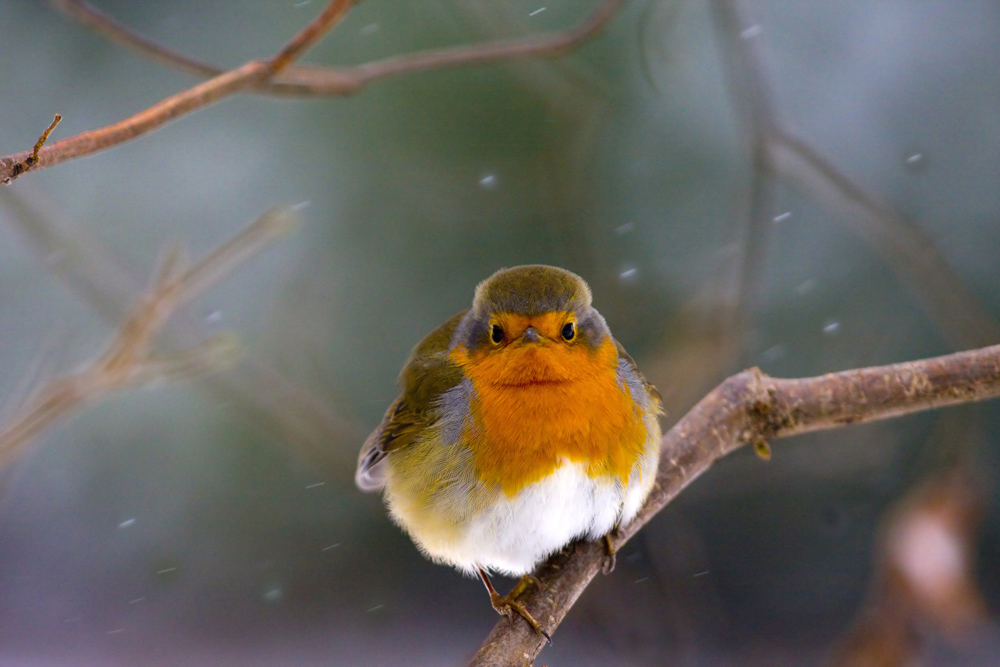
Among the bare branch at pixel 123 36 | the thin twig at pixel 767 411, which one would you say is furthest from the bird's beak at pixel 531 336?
the bare branch at pixel 123 36

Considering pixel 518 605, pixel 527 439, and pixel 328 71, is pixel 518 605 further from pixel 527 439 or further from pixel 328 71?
pixel 328 71

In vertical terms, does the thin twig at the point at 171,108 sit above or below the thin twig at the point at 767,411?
above

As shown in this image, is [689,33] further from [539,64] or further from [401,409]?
[401,409]

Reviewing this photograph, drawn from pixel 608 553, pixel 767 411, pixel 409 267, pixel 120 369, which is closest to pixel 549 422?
pixel 608 553

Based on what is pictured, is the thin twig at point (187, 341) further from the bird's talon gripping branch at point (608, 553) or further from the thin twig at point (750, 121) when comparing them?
the thin twig at point (750, 121)

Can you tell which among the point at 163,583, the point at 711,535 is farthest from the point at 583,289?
the point at 163,583

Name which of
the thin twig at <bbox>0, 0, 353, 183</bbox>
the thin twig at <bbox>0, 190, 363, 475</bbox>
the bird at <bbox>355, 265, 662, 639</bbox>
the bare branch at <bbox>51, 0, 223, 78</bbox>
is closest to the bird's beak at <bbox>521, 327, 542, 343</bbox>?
the bird at <bbox>355, 265, 662, 639</bbox>

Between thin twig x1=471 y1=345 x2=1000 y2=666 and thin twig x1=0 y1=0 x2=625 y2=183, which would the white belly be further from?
thin twig x1=0 y1=0 x2=625 y2=183
